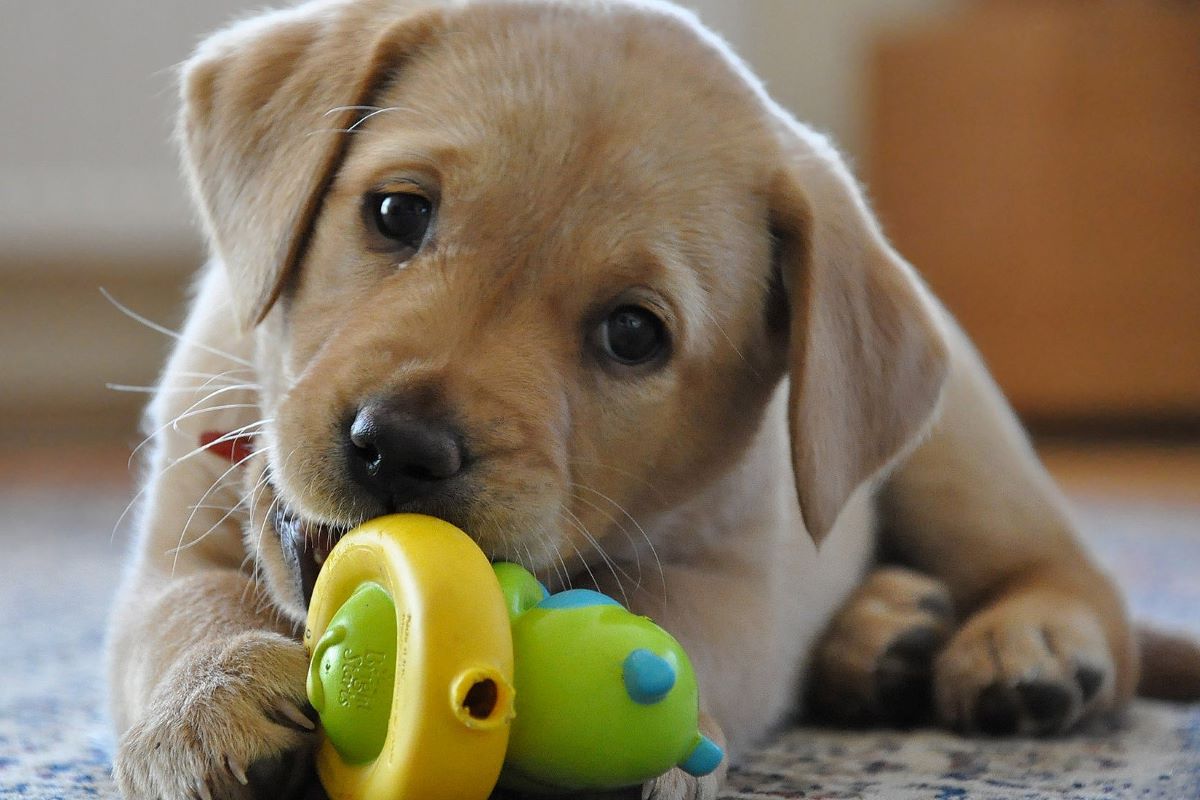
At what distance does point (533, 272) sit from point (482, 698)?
61 centimetres

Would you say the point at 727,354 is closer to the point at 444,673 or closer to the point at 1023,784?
the point at 1023,784

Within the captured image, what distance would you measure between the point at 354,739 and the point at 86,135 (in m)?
6.19

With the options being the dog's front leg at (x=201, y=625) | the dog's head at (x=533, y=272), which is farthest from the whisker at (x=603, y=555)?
the dog's front leg at (x=201, y=625)

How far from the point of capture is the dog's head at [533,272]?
5.63 ft

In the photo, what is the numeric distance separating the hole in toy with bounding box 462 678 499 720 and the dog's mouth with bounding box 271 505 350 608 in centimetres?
41

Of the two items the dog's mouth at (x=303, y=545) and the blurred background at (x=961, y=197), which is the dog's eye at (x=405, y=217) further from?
the blurred background at (x=961, y=197)

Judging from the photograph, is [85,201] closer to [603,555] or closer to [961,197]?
[961,197]

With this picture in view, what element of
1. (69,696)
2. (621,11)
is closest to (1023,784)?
(621,11)

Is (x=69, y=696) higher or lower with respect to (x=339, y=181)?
lower

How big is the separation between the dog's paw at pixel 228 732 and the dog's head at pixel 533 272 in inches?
7.0

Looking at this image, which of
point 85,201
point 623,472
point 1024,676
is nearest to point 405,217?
point 623,472

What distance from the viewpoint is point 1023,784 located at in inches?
76.5

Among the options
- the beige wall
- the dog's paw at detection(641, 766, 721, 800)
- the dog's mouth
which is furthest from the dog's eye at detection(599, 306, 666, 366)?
the beige wall

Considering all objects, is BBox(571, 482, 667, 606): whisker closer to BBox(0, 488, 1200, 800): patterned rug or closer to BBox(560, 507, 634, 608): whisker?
BBox(560, 507, 634, 608): whisker
